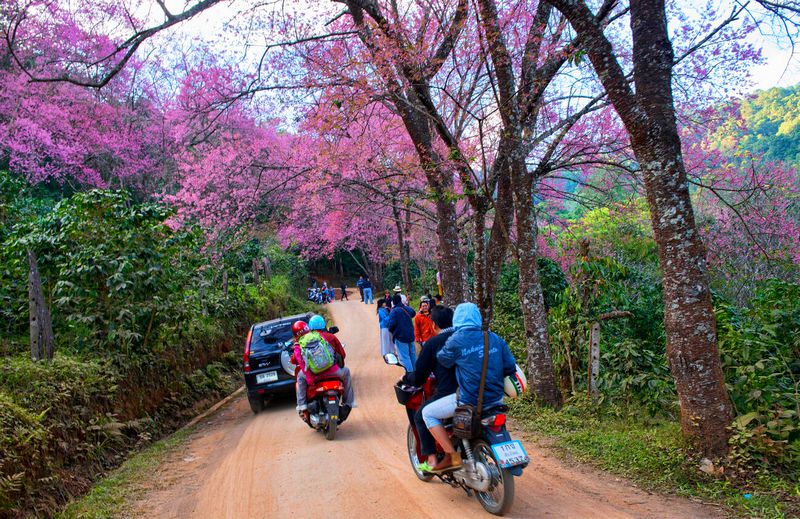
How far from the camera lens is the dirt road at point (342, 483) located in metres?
4.64

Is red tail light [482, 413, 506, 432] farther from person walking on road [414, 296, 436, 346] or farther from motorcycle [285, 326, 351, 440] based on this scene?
person walking on road [414, 296, 436, 346]

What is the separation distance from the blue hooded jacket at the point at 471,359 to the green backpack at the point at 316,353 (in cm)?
332

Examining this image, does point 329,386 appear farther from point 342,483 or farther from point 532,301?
point 532,301

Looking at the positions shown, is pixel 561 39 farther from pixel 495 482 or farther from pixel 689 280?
pixel 495 482

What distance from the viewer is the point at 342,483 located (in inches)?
221

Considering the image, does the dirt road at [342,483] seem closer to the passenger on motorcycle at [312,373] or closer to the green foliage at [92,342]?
the passenger on motorcycle at [312,373]

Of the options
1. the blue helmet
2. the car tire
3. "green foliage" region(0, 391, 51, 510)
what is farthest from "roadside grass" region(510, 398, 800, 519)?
"green foliage" region(0, 391, 51, 510)

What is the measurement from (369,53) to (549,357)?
5799mm

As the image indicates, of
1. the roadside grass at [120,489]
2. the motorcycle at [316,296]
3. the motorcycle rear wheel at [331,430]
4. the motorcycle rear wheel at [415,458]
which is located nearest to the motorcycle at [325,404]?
the motorcycle rear wheel at [331,430]

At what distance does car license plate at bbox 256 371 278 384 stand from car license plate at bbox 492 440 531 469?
6730 mm

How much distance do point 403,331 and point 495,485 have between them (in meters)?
6.10

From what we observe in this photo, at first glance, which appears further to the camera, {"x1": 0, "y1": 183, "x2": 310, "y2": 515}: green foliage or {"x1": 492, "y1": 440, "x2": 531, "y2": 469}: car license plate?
{"x1": 0, "y1": 183, "x2": 310, "y2": 515}: green foliage

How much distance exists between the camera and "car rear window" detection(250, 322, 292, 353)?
1045 cm

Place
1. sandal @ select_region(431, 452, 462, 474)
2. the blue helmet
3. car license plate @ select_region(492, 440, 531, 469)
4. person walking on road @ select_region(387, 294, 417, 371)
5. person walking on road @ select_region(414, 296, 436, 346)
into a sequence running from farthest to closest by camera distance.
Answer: person walking on road @ select_region(387, 294, 417, 371), person walking on road @ select_region(414, 296, 436, 346), the blue helmet, sandal @ select_region(431, 452, 462, 474), car license plate @ select_region(492, 440, 531, 469)
